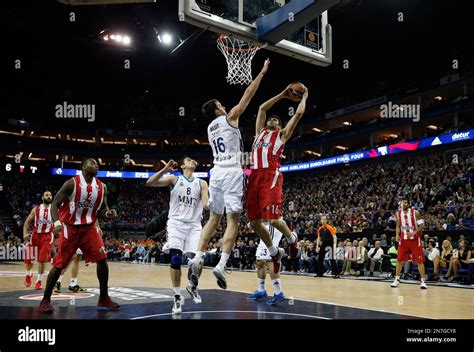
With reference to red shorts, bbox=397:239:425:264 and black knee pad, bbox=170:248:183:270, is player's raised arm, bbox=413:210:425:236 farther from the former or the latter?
black knee pad, bbox=170:248:183:270

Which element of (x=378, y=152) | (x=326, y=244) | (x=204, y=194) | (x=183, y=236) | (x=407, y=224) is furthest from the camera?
(x=378, y=152)

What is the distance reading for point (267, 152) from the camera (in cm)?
614

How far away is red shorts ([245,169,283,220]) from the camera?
5.82 meters

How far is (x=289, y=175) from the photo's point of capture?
37531mm

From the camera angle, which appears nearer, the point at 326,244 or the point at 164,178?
the point at 164,178

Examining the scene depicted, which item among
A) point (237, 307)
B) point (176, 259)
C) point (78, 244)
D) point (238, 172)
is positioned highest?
point (238, 172)

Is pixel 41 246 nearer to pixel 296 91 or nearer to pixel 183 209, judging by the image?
pixel 183 209

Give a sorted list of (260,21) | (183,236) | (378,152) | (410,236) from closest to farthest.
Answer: (183,236) → (260,21) → (410,236) → (378,152)

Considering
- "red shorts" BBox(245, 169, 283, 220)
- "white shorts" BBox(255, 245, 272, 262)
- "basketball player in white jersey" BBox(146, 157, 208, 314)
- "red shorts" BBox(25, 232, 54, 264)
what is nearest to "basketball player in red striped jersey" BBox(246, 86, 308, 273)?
"red shorts" BBox(245, 169, 283, 220)

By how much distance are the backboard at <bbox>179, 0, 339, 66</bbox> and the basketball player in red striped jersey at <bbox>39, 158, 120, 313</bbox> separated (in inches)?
137

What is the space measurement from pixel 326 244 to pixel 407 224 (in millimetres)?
4812

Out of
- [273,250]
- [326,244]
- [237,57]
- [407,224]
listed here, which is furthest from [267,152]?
[326,244]

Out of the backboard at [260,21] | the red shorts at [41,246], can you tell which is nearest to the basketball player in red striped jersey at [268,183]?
the backboard at [260,21]
